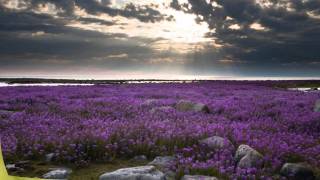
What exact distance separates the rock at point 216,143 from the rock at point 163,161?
0.83 metres

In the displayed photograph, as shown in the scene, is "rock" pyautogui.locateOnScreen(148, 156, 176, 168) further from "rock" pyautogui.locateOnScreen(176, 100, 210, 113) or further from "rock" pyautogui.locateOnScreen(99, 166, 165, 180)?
"rock" pyautogui.locateOnScreen(176, 100, 210, 113)

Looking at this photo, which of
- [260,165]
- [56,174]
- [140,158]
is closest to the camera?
[56,174]

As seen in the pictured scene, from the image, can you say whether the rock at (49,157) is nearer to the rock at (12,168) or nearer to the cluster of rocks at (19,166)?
the cluster of rocks at (19,166)

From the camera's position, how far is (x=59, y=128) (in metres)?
7.88

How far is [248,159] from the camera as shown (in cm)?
561

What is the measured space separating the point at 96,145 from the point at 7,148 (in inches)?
50.5

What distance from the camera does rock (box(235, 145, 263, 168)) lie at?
552cm

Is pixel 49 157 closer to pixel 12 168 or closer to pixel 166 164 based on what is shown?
pixel 12 168

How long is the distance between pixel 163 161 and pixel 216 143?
3.62 feet

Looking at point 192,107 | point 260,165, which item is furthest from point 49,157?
point 192,107

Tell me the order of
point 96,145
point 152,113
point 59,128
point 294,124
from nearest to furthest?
point 96,145 → point 59,128 → point 294,124 → point 152,113

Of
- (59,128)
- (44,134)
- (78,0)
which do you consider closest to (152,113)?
(59,128)

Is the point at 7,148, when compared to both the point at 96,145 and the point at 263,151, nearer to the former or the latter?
the point at 96,145

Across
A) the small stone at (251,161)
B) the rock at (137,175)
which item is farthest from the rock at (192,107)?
the rock at (137,175)
